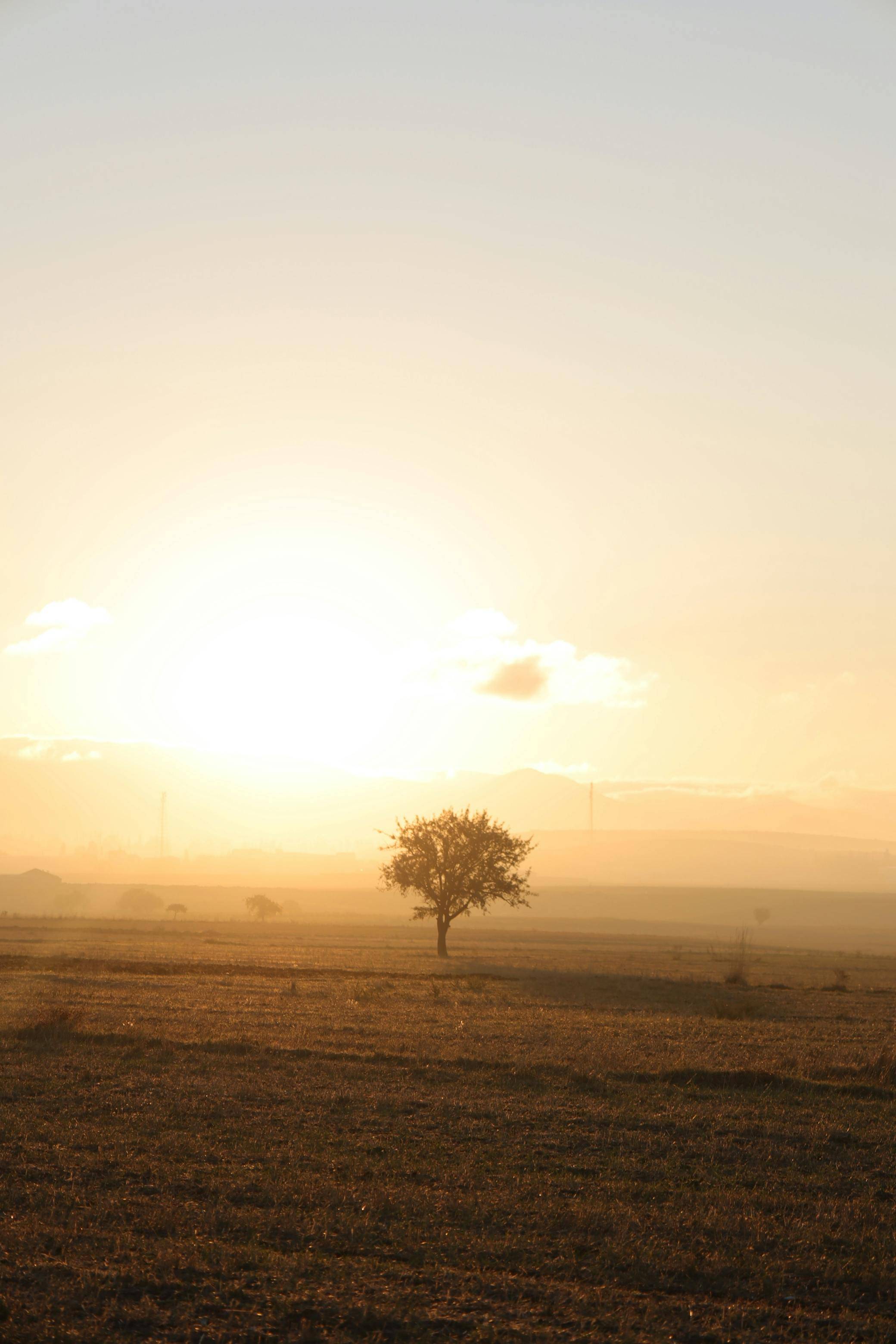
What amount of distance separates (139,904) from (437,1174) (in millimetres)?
149577

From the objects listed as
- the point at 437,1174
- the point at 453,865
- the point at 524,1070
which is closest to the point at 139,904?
the point at 453,865

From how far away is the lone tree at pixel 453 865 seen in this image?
208 ft

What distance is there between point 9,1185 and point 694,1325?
8.48 metres

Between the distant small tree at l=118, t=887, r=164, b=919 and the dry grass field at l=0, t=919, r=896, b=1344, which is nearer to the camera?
the dry grass field at l=0, t=919, r=896, b=1344

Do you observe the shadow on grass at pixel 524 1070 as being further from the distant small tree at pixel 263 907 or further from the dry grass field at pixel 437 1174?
the distant small tree at pixel 263 907

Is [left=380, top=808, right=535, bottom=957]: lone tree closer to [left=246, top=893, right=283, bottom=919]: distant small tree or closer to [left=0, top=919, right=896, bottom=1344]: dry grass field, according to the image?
[left=0, top=919, right=896, bottom=1344]: dry grass field

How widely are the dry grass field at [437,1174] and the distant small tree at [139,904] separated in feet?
418

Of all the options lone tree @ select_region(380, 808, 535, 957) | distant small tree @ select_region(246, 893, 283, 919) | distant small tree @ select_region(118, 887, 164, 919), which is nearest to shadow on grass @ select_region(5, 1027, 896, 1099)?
lone tree @ select_region(380, 808, 535, 957)

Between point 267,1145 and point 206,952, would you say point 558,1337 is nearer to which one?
point 267,1145

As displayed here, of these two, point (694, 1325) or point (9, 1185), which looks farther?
point (9, 1185)

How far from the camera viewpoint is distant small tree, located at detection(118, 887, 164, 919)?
15130 cm

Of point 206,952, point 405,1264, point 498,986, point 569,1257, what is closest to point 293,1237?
point 405,1264

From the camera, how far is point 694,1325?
9.50m

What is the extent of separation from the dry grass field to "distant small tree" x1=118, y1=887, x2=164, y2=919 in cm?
12751
